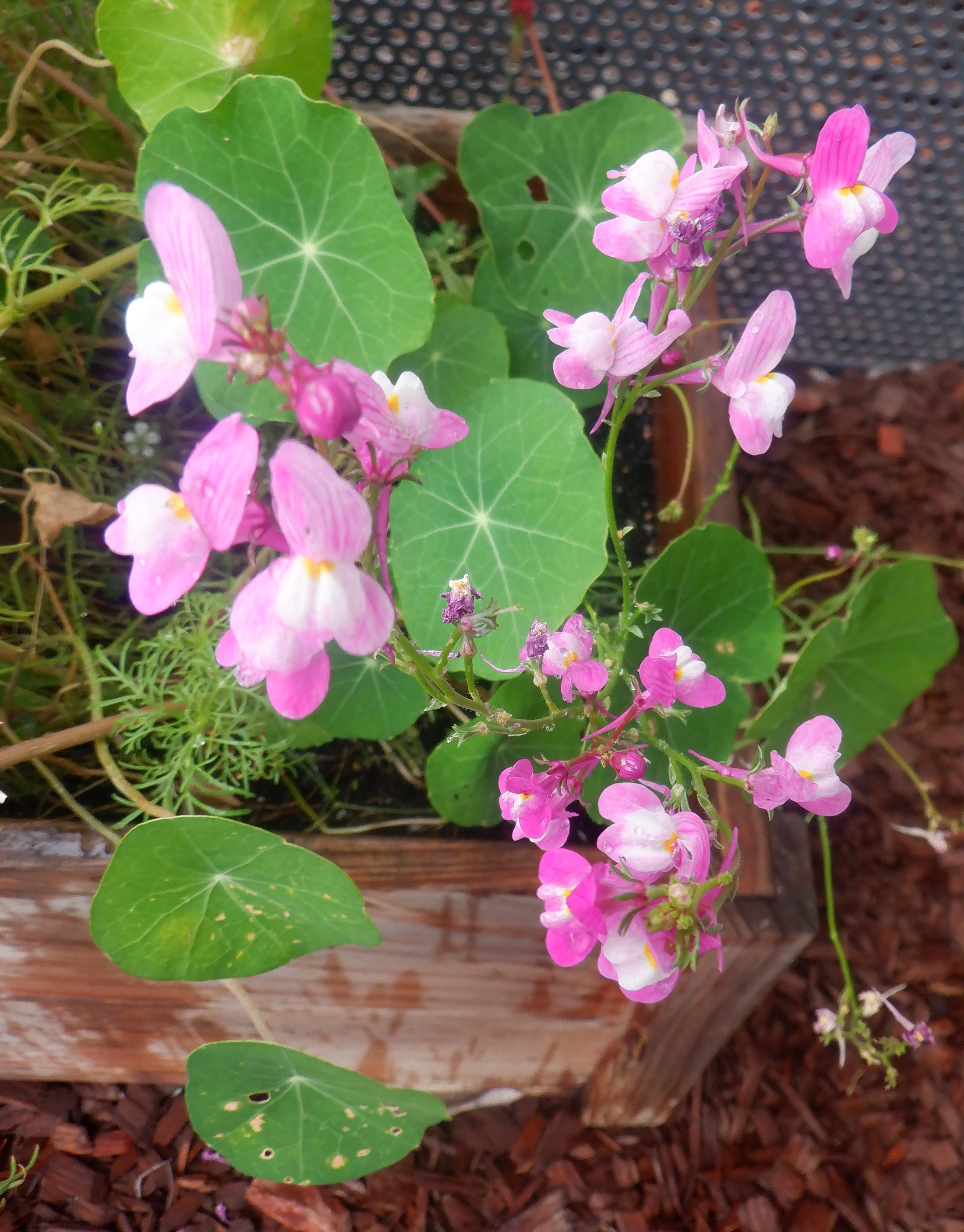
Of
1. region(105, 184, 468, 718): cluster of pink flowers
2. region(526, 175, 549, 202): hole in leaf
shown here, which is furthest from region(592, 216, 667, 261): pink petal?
region(526, 175, 549, 202): hole in leaf

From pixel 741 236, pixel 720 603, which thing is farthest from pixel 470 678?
pixel 720 603

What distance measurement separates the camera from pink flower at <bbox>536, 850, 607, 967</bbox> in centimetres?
58

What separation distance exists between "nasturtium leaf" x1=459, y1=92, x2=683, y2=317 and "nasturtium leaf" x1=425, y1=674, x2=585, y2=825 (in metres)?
0.46

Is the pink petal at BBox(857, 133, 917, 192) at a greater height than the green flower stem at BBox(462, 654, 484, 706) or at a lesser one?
greater

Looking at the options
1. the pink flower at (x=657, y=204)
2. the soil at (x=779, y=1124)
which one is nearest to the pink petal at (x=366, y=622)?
the pink flower at (x=657, y=204)

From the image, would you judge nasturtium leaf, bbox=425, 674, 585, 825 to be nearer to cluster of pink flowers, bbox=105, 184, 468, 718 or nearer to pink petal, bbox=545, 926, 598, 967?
pink petal, bbox=545, 926, 598, 967

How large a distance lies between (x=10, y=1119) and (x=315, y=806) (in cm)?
58

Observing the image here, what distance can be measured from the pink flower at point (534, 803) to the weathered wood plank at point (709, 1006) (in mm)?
462

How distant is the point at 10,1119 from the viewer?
1.15 m

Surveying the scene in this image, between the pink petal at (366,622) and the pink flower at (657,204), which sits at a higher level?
the pink flower at (657,204)

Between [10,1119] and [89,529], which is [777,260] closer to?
[89,529]

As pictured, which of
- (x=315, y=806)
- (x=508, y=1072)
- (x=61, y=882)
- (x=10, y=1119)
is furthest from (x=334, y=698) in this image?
(x=10, y=1119)

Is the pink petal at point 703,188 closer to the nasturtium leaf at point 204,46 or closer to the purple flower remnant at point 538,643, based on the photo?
the purple flower remnant at point 538,643

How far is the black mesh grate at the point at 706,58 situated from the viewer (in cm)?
125
